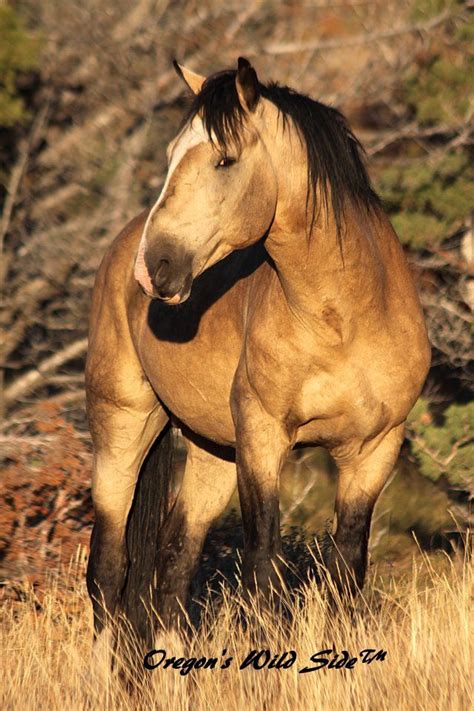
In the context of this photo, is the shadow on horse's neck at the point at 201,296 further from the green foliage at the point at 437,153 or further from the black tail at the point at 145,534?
the green foliage at the point at 437,153

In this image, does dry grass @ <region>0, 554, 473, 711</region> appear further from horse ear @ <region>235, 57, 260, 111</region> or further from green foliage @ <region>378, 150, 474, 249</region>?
green foliage @ <region>378, 150, 474, 249</region>

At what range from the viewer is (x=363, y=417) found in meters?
4.37

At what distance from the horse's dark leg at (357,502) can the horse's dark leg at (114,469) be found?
1474 millimetres

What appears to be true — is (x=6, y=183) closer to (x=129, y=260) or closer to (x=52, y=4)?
(x=52, y=4)

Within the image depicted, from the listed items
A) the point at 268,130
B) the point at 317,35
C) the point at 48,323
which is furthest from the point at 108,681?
the point at 317,35

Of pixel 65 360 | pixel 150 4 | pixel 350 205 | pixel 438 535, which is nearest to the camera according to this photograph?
pixel 350 205

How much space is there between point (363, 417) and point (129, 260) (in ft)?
5.70

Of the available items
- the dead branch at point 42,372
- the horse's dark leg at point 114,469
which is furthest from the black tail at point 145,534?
the dead branch at point 42,372

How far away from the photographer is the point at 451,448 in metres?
8.39

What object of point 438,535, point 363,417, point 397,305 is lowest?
point 438,535

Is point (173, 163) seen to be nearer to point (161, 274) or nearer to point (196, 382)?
point (161, 274)

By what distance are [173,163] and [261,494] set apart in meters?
1.30

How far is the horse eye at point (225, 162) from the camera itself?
149 inches

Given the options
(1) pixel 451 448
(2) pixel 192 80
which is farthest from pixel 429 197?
(2) pixel 192 80
